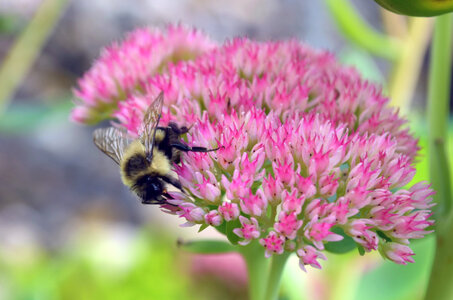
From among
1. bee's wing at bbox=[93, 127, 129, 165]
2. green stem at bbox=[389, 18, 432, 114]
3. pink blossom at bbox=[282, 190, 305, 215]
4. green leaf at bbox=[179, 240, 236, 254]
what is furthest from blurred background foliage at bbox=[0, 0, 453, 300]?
pink blossom at bbox=[282, 190, 305, 215]

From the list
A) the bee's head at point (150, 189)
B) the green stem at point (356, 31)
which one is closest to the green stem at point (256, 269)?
the bee's head at point (150, 189)

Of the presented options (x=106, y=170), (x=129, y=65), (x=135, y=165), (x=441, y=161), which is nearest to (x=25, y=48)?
(x=129, y=65)

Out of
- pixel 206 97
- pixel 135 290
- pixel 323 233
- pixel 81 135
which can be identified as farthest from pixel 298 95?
pixel 81 135

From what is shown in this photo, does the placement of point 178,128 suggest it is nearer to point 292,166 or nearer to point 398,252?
point 292,166

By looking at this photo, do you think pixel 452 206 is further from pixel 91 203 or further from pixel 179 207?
pixel 91 203

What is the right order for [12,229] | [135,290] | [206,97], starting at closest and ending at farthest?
[206,97], [135,290], [12,229]

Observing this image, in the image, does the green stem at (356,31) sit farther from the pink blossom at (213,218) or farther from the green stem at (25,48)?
the pink blossom at (213,218)

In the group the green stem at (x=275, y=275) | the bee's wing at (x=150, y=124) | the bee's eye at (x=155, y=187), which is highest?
the bee's wing at (x=150, y=124)
